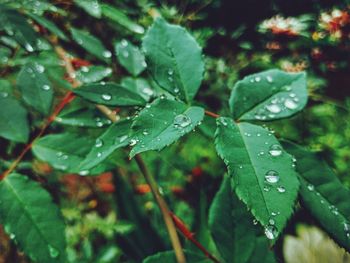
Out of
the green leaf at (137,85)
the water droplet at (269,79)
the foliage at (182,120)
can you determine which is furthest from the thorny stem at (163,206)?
the water droplet at (269,79)

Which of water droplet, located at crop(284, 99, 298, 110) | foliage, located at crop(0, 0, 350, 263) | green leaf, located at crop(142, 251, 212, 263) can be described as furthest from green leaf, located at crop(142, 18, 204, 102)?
green leaf, located at crop(142, 251, 212, 263)

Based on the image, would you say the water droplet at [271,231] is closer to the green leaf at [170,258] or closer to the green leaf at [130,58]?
the green leaf at [170,258]

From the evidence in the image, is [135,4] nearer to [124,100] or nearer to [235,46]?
[235,46]

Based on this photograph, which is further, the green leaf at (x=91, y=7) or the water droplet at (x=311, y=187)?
the green leaf at (x=91, y=7)

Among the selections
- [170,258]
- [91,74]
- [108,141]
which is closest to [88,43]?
[91,74]

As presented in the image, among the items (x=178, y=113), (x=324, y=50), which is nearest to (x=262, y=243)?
(x=178, y=113)
